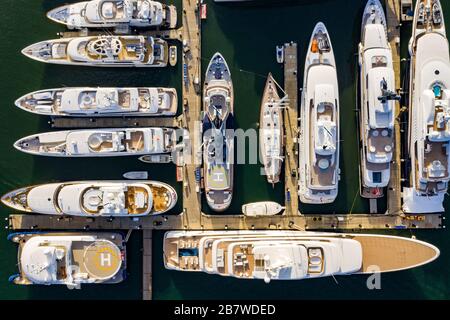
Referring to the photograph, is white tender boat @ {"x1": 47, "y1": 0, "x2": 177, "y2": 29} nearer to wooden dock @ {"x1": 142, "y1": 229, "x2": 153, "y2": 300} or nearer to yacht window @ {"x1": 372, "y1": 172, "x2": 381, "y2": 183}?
wooden dock @ {"x1": 142, "y1": 229, "x2": 153, "y2": 300}

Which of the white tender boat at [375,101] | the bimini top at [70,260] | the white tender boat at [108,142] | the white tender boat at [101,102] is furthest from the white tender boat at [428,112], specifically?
the bimini top at [70,260]

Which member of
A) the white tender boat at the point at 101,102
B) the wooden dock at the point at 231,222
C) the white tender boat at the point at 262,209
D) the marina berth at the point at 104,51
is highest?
the marina berth at the point at 104,51

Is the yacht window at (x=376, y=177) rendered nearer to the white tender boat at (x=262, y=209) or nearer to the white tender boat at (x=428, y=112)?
the white tender boat at (x=428, y=112)

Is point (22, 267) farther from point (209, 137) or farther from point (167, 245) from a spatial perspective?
point (209, 137)

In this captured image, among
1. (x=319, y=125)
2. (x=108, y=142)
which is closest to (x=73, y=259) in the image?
(x=108, y=142)

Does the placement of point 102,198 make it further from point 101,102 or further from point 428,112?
point 428,112

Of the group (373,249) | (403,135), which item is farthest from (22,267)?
(403,135)
